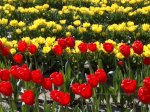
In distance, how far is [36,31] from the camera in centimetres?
594

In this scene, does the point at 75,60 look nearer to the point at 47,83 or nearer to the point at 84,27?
the point at 84,27

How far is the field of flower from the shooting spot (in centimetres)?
279

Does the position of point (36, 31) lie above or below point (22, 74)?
below

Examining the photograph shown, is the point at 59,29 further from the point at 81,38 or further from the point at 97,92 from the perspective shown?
the point at 97,92

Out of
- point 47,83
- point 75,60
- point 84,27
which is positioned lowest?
point 75,60

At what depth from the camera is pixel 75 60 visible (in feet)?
14.9

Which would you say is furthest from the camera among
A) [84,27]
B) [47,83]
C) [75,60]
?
[84,27]

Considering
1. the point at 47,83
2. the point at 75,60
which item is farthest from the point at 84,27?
the point at 47,83

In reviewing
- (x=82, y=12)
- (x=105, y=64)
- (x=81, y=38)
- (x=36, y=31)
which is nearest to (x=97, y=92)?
(x=105, y=64)

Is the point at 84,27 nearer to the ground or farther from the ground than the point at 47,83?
nearer to the ground

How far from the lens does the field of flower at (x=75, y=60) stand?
110 inches

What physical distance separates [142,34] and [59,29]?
1.54m

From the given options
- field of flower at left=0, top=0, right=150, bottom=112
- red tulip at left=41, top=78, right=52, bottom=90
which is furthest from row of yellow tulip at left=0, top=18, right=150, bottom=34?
red tulip at left=41, top=78, right=52, bottom=90

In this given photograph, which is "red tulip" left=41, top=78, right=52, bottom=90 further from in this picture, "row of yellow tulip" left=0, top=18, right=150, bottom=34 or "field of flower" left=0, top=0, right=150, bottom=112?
"row of yellow tulip" left=0, top=18, right=150, bottom=34
